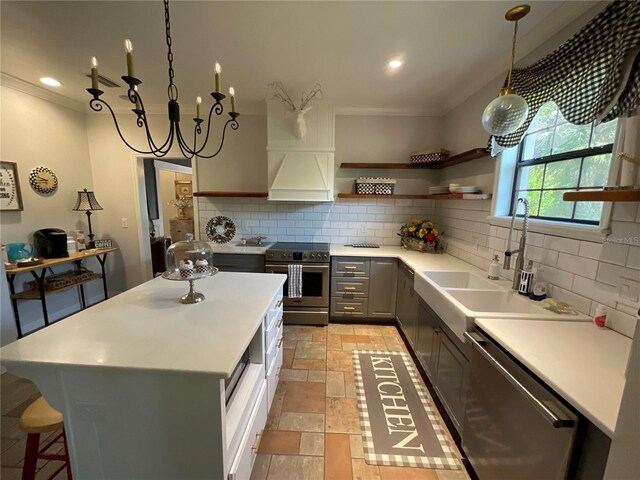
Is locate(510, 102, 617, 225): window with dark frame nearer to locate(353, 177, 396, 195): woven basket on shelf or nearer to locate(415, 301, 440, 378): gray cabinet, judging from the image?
locate(415, 301, 440, 378): gray cabinet

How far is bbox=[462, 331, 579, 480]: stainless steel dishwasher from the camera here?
0.90m

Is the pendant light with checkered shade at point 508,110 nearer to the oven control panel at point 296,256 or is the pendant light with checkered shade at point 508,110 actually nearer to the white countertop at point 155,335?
the white countertop at point 155,335

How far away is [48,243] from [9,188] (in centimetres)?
61

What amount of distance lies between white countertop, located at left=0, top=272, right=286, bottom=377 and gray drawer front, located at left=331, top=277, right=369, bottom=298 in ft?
5.03

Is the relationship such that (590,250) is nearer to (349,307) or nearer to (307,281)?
(349,307)

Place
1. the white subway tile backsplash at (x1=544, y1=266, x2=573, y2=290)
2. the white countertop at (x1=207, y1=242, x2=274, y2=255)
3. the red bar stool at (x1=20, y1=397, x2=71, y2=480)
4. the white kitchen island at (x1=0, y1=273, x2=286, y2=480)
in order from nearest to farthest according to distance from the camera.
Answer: the white kitchen island at (x1=0, y1=273, x2=286, y2=480), the red bar stool at (x1=20, y1=397, x2=71, y2=480), the white subway tile backsplash at (x1=544, y1=266, x2=573, y2=290), the white countertop at (x1=207, y1=242, x2=274, y2=255)

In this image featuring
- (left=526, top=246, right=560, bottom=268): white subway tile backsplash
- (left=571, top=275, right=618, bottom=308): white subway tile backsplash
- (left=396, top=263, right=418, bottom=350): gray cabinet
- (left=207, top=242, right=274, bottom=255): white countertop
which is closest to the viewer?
(left=571, top=275, right=618, bottom=308): white subway tile backsplash

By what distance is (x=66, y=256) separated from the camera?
9.41 ft

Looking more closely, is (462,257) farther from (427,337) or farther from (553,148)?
→ (553,148)

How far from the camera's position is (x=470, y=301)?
194 cm

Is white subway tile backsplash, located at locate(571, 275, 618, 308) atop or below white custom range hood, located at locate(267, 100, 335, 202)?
below

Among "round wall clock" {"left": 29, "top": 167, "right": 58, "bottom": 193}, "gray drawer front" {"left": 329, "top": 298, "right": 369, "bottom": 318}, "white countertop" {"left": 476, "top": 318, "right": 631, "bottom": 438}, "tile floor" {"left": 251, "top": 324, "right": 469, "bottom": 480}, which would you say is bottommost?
"tile floor" {"left": 251, "top": 324, "right": 469, "bottom": 480}

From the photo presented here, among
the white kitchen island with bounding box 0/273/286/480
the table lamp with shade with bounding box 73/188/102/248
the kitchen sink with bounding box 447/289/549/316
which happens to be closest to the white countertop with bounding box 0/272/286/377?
the white kitchen island with bounding box 0/273/286/480

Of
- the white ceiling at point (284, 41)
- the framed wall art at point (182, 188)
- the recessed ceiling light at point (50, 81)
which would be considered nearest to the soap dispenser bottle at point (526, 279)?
the white ceiling at point (284, 41)
